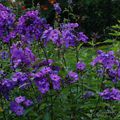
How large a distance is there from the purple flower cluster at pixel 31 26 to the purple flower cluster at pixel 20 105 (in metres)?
0.49

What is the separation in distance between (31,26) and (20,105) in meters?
0.57

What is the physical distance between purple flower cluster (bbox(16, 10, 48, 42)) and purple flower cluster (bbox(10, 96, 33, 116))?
0.49m

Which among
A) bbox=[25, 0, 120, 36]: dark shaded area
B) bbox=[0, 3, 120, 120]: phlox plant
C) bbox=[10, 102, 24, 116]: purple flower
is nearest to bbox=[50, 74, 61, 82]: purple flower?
bbox=[0, 3, 120, 120]: phlox plant

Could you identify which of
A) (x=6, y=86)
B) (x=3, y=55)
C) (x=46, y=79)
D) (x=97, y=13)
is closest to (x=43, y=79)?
(x=46, y=79)

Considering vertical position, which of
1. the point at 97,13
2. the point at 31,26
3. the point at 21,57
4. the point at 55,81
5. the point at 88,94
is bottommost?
the point at 97,13

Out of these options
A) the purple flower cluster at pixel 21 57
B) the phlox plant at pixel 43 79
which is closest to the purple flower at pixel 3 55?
the phlox plant at pixel 43 79

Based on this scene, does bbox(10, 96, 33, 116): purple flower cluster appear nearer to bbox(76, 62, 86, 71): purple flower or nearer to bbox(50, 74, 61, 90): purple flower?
bbox(50, 74, 61, 90): purple flower

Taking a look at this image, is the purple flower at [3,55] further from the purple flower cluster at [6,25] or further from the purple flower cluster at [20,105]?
the purple flower cluster at [20,105]

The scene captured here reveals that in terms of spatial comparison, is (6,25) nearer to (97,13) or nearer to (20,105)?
(20,105)

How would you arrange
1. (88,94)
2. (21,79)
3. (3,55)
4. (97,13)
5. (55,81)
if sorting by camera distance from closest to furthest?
(55,81) → (21,79) → (88,94) → (3,55) → (97,13)

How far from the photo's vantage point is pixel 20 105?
323 centimetres

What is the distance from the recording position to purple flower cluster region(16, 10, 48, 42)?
339 centimetres

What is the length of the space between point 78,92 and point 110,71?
0.40m

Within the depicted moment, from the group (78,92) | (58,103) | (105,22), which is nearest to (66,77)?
(58,103)
